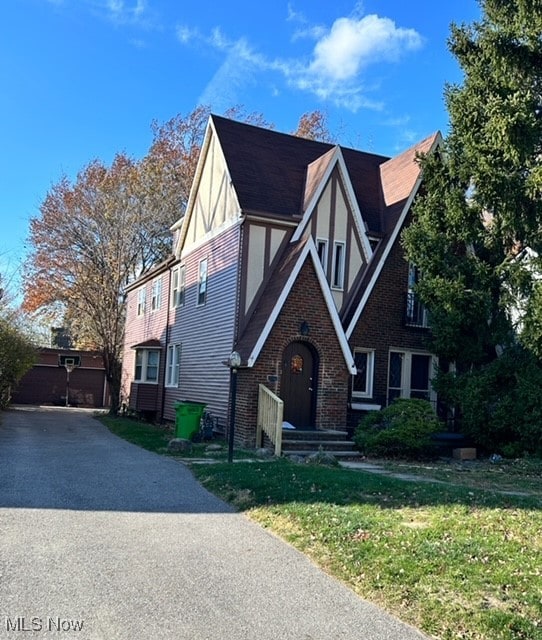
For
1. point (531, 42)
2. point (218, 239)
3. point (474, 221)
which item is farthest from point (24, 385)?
point (531, 42)

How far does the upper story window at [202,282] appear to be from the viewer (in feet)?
65.3

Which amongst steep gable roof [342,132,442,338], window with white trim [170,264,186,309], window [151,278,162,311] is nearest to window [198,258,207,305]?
window with white trim [170,264,186,309]

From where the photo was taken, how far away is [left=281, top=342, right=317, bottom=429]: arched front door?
621 inches

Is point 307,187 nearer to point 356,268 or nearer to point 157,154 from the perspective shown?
point 356,268

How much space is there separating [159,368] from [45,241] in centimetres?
1243

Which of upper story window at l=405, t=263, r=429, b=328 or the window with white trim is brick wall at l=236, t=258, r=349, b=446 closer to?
upper story window at l=405, t=263, r=429, b=328

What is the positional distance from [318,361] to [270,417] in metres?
2.44

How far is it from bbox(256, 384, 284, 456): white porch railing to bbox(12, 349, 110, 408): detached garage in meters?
23.9

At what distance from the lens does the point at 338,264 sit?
1816 cm

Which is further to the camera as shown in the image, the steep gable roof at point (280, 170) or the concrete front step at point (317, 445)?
the steep gable roof at point (280, 170)

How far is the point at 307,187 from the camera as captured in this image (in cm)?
1855

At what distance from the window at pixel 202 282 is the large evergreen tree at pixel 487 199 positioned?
21.8 feet

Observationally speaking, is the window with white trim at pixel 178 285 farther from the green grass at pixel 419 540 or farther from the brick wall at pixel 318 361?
the green grass at pixel 419 540

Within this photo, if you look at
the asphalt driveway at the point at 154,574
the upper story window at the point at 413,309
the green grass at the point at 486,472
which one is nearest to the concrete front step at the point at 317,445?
the green grass at the point at 486,472
